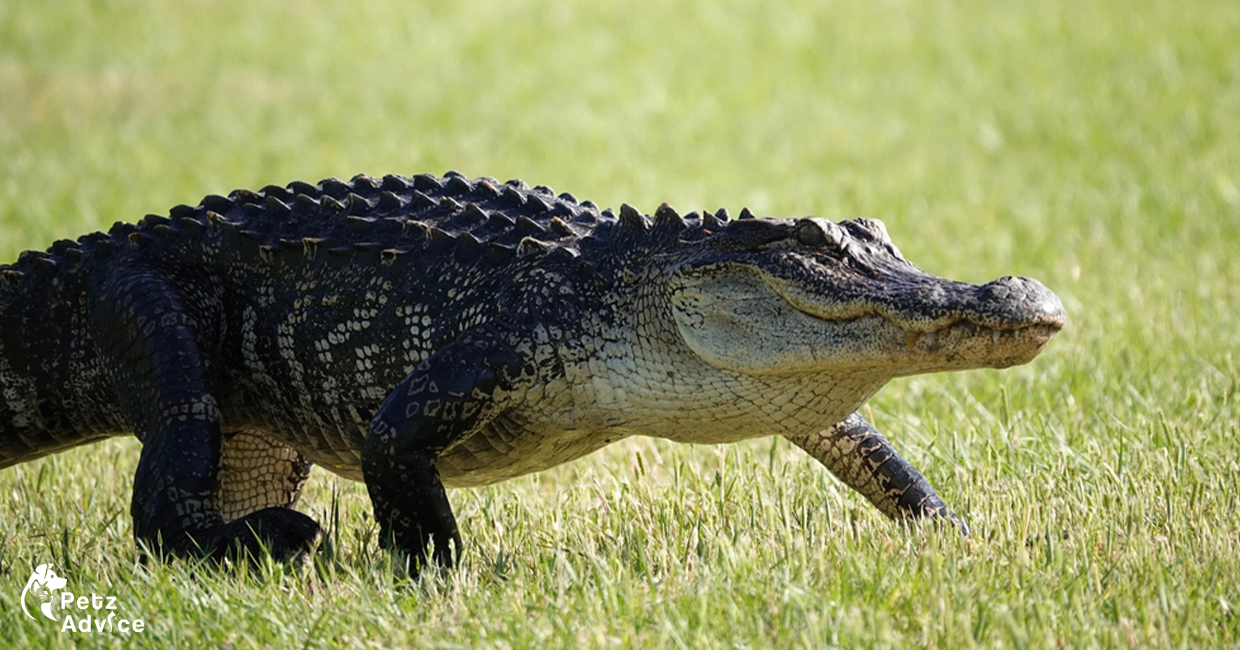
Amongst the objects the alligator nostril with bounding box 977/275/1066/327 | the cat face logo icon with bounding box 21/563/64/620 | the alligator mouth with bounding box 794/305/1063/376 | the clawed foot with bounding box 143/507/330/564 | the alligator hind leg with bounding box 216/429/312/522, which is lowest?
the cat face logo icon with bounding box 21/563/64/620

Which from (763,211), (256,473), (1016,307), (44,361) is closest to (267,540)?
(256,473)

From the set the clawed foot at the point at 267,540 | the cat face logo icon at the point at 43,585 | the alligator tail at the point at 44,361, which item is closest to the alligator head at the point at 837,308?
the clawed foot at the point at 267,540

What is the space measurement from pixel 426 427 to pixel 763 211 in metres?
7.17

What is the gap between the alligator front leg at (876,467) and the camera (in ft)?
14.4

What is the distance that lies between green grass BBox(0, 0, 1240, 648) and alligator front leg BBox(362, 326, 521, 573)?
0.64 feet

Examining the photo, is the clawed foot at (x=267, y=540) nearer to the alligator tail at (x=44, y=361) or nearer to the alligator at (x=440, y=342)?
the alligator at (x=440, y=342)

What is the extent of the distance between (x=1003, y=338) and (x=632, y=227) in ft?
3.94

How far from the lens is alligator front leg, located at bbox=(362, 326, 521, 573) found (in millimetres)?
3789

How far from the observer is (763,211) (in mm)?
10680

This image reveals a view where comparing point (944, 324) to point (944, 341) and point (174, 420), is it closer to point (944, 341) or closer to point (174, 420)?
point (944, 341)

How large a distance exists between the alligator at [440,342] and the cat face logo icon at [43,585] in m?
0.26

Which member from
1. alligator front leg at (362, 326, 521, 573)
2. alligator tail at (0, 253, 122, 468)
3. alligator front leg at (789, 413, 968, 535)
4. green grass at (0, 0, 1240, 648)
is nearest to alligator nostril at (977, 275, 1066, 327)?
green grass at (0, 0, 1240, 648)

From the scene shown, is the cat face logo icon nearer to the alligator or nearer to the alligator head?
the alligator

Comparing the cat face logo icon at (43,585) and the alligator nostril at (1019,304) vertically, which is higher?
the alligator nostril at (1019,304)
